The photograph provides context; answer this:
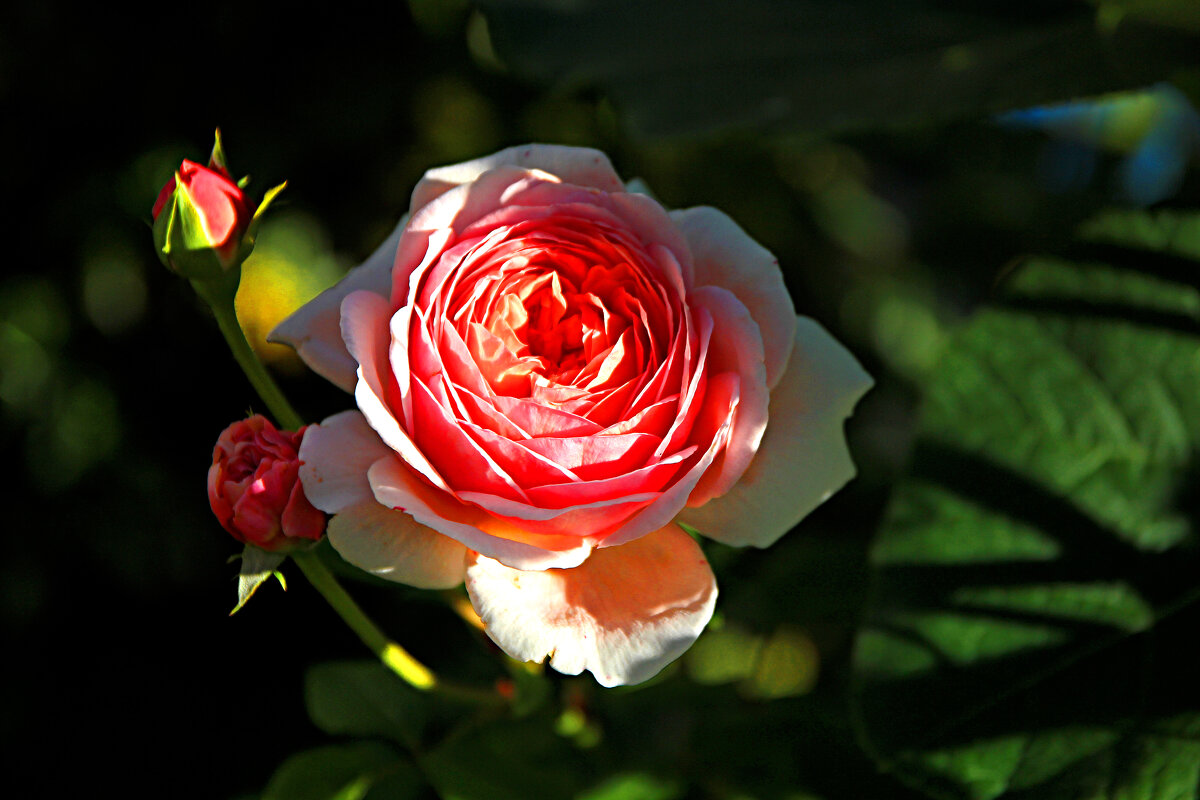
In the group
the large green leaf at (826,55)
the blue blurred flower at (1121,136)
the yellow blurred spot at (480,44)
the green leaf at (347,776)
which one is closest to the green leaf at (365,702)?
the green leaf at (347,776)

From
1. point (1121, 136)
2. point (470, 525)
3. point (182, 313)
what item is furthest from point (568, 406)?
point (1121, 136)

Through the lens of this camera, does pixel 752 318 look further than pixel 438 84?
No

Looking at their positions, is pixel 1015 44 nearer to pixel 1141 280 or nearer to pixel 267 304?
pixel 1141 280

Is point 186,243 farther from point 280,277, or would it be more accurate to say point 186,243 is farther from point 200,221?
point 280,277

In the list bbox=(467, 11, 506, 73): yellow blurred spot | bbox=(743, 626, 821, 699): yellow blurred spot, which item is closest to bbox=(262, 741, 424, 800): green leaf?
bbox=(743, 626, 821, 699): yellow blurred spot

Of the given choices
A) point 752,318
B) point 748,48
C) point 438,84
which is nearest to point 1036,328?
point 752,318

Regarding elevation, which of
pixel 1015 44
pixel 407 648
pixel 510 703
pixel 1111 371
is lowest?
pixel 407 648

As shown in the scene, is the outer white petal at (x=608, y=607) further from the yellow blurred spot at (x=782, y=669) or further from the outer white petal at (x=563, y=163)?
the yellow blurred spot at (x=782, y=669)

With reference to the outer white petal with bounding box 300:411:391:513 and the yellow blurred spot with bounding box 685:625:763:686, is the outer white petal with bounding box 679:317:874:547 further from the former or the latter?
the yellow blurred spot with bounding box 685:625:763:686
